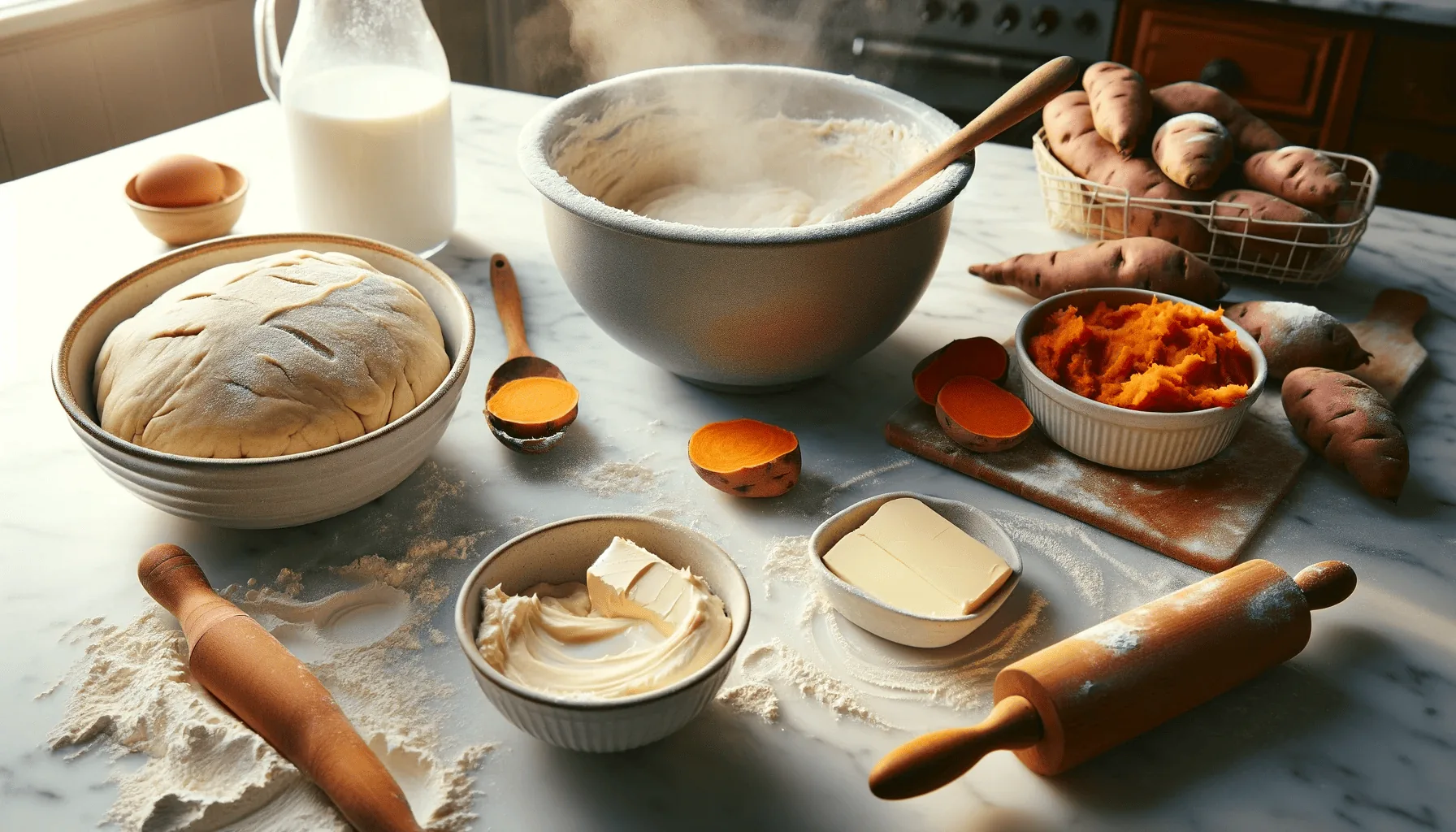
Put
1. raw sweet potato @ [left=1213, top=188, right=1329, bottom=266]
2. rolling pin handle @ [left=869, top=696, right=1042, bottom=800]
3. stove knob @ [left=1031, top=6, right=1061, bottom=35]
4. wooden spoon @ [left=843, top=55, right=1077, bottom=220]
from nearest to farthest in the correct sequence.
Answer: rolling pin handle @ [left=869, top=696, right=1042, bottom=800] < wooden spoon @ [left=843, top=55, right=1077, bottom=220] < raw sweet potato @ [left=1213, top=188, right=1329, bottom=266] < stove knob @ [left=1031, top=6, right=1061, bottom=35]

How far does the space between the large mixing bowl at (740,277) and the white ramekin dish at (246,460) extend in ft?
0.48

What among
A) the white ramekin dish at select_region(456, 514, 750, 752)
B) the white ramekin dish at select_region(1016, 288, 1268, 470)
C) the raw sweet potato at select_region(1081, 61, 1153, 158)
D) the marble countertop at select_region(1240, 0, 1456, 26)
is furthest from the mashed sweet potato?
the marble countertop at select_region(1240, 0, 1456, 26)

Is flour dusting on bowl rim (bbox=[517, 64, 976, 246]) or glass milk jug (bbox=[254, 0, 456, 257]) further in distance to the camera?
glass milk jug (bbox=[254, 0, 456, 257])

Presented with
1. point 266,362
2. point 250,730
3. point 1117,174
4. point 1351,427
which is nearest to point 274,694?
point 250,730

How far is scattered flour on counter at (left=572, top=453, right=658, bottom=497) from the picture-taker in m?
1.02

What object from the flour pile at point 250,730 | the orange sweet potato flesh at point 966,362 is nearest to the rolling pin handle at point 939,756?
the flour pile at point 250,730

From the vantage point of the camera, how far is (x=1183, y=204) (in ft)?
4.37

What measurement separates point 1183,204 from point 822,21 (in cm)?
174

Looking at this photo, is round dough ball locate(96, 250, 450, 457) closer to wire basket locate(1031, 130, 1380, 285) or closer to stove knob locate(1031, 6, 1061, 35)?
wire basket locate(1031, 130, 1380, 285)

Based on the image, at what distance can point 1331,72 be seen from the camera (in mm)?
2303

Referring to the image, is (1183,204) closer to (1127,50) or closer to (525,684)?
(525,684)

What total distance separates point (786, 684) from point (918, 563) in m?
0.15

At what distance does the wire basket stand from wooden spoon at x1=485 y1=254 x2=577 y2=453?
751 millimetres

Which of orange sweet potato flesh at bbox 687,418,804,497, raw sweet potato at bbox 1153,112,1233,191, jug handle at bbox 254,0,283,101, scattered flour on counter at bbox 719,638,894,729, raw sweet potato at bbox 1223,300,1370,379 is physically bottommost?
scattered flour on counter at bbox 719,638,894,729
